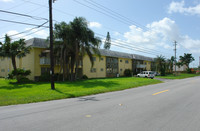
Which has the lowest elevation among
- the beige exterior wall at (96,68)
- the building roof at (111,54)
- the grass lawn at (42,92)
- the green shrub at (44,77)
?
the grass lawn at (42,92)

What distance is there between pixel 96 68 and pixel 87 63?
2.86 meters

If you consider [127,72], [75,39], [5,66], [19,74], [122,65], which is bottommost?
[127,72]

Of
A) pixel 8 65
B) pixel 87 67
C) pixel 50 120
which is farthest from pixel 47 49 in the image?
pixel 50 120

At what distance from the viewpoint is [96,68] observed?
1401 inches

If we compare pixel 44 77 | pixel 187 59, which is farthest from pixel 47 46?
pixel 187 59

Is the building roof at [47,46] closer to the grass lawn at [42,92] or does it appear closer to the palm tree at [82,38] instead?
the palm tree at [82,38]

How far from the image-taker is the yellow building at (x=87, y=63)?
25695mm

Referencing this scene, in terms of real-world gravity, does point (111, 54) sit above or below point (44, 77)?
above

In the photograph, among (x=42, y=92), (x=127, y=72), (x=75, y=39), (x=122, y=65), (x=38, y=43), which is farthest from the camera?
(x=122, y=65)

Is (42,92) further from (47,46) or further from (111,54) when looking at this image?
(111,54)

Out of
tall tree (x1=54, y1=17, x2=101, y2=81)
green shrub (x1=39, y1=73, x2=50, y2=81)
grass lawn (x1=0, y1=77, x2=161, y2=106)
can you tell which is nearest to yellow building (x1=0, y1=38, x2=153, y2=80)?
green shrub (x1=39, y1=73, x2=50, y2=81)

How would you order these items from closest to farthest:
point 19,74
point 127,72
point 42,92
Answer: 1. point 42,92
2. point 19,74
3. point 127,72

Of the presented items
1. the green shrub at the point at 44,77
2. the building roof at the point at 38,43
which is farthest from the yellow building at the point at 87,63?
the green shrub at the point at 44,77

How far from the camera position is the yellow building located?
25695mm
